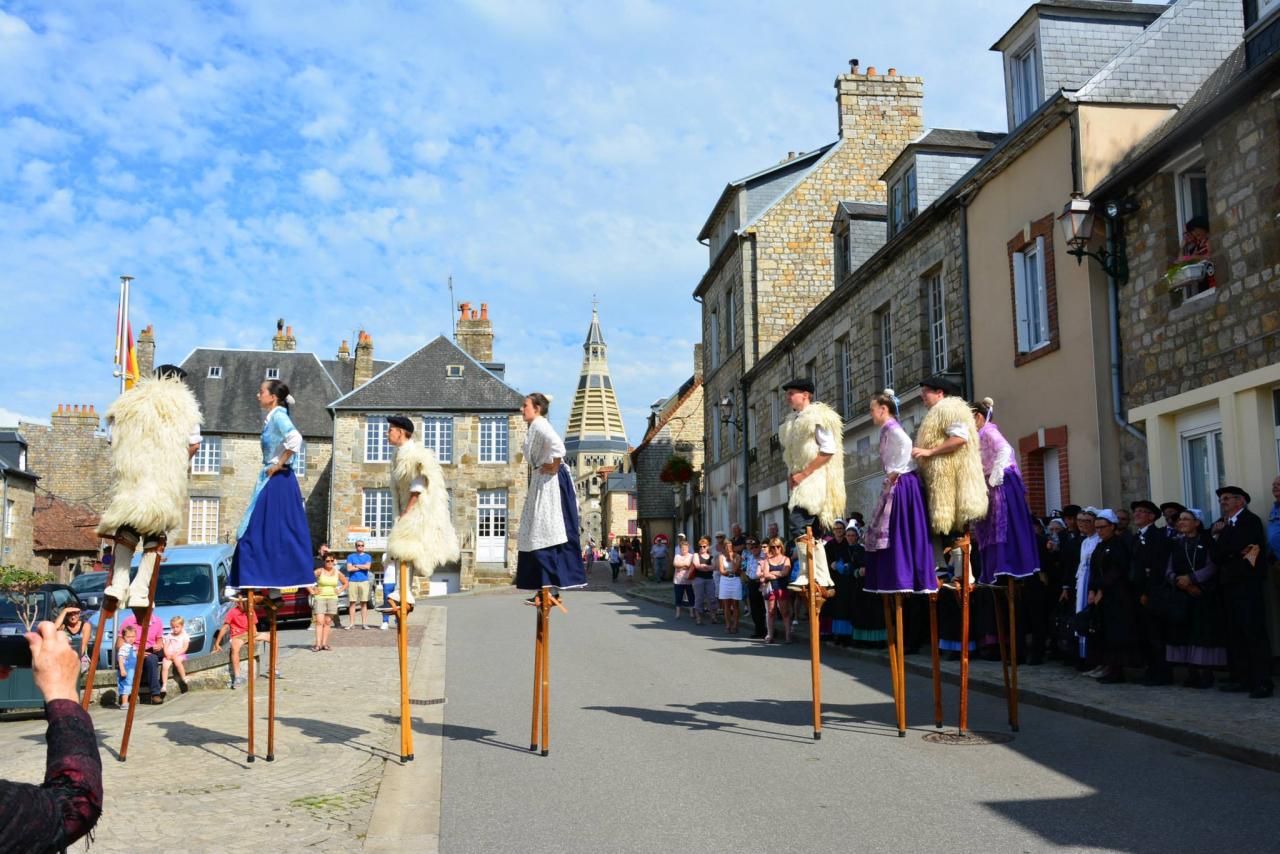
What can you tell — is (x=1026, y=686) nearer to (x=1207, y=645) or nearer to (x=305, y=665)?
(x=1207, y=645)

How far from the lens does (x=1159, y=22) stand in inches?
610

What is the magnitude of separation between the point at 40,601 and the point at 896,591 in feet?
33.1

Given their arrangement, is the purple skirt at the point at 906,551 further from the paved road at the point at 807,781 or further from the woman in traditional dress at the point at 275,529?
the woman in traditional dress at the point at 275,529

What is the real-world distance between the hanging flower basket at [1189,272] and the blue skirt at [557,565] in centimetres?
806

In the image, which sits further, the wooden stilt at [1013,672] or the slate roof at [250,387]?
the slate roof at [250,387]

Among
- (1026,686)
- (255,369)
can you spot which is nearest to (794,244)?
(1026,686)

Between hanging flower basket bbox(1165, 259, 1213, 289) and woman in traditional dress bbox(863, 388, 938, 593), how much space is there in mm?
6123

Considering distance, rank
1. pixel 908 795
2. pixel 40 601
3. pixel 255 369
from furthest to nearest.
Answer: pixel 255 369, pixel 40 601, pixel 908 795

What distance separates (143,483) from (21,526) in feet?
129

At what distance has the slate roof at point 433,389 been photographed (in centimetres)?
4703

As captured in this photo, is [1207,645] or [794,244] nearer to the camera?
[1207,645]

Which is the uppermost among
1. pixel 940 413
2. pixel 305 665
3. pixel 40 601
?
pixel 940 413

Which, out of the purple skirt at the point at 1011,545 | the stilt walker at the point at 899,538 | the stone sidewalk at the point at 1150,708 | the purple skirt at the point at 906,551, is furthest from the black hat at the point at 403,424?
the stone sidewalk at the point at 1150,708

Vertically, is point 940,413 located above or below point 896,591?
above
